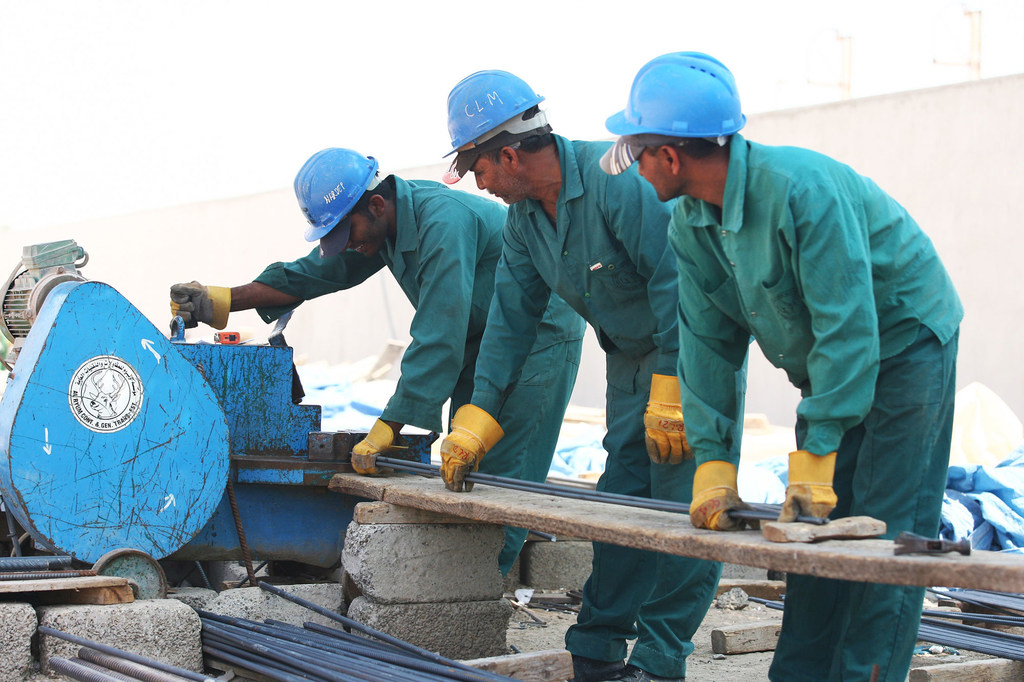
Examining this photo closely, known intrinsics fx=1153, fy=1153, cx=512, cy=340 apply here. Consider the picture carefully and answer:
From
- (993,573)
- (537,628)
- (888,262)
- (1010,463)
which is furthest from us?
(1010,463)

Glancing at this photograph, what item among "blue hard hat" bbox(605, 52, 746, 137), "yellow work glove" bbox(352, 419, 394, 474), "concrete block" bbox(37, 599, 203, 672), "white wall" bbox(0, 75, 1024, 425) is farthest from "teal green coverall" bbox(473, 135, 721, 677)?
"white wall" bbox(0, 75, 1024, 425)

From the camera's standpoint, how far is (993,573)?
6.90 feet

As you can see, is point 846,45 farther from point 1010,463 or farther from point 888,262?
point 888,262

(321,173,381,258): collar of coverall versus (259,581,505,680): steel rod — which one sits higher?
(321,173,381,258): collar of coverall

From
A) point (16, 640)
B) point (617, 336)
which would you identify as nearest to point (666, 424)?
point (617, 336)

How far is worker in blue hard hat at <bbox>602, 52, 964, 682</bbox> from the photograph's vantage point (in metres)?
2.57

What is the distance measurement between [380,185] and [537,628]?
6.14 feet

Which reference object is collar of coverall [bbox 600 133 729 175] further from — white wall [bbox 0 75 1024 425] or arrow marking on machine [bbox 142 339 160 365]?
white wall [bbox 0 75 1024 425]

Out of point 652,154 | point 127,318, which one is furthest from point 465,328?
point 652,154

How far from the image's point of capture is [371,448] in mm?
4098

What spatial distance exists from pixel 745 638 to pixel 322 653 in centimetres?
170

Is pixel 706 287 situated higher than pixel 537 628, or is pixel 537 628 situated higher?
pixel 706 287

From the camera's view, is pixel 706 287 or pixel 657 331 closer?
pixel 706 287

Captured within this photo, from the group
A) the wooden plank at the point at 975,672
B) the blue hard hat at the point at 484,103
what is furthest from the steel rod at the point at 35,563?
the wooden plank at the point at 975,672
